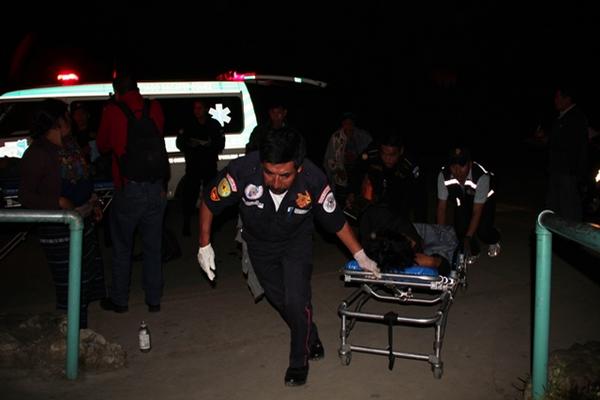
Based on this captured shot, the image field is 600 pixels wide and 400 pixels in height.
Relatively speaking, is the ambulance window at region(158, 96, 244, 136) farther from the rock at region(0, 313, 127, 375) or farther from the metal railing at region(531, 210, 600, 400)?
the metal railing at region(531, 210, 600, 400)

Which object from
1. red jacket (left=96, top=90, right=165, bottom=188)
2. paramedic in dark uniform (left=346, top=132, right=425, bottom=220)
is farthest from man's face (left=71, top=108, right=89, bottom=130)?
paramedic in dark uniform (left=346, top=132, right=425, bottom=220)

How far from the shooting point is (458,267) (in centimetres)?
552

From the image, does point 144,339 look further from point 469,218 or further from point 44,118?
point 469,218

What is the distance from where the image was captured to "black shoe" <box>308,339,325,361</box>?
16.1 ft

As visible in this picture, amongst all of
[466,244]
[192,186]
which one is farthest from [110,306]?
[192,186]

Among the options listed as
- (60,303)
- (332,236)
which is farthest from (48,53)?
(60,303)

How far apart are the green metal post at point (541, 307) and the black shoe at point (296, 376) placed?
4.73ft

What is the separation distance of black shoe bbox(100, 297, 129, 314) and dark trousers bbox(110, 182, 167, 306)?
38 millimetres

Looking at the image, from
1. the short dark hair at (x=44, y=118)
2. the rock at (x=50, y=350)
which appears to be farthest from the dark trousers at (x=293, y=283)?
the short dark hair at (x=44, y=118)

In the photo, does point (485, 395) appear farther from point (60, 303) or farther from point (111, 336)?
point (60, 303)

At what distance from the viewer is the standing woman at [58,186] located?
484cm

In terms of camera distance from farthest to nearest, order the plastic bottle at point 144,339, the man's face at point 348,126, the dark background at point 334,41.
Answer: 1. the dark background at point 334,41
2. the man's face at point 348,126
3. the plastic bottle at point 144,339

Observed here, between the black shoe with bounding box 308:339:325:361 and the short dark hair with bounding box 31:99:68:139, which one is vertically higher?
the short dark hair with bounding box 31:99:68:139

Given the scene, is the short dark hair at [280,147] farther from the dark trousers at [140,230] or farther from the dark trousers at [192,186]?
the dark trousers at [192,186]
